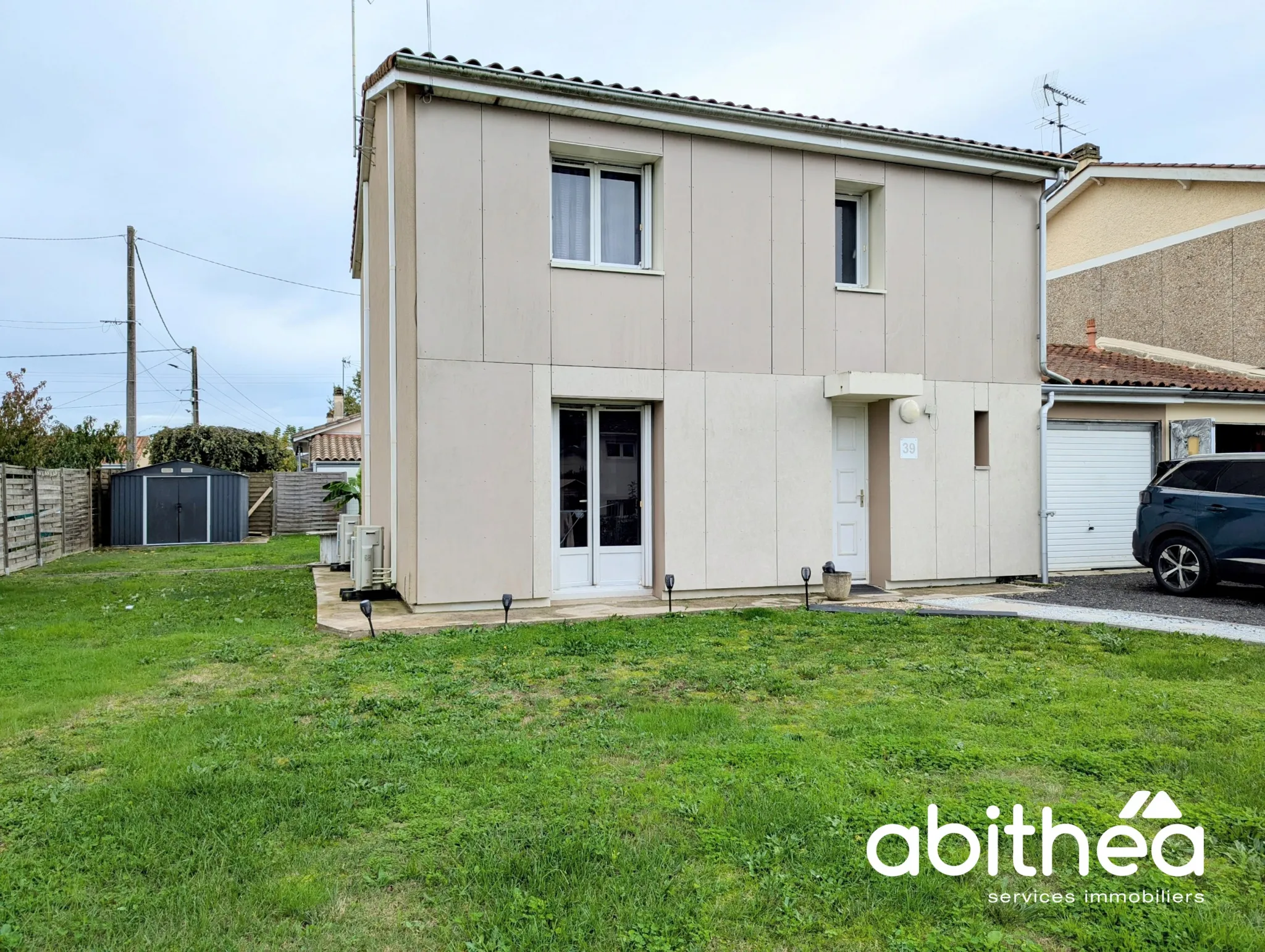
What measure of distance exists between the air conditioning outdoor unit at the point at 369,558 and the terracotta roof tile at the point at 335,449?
774 inches

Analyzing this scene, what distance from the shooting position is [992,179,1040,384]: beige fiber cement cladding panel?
1180 centimetres

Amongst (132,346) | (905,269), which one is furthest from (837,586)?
(132,346)

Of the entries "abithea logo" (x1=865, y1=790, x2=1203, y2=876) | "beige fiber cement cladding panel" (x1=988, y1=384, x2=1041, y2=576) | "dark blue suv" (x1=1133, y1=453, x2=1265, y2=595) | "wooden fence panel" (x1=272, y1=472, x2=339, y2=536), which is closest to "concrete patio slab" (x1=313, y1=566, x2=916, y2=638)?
"beige fiber cement cladding panel" (x1=988, y1=384, x2=1041, y2=576)

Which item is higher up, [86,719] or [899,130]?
[899,130]

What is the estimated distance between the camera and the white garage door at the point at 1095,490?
1317 centimetres

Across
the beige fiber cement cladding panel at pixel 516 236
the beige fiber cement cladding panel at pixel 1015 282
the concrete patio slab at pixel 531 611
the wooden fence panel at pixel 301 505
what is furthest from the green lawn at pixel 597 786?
the wooden fence panel at pixel 301 505

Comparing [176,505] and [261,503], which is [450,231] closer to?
[176,505]

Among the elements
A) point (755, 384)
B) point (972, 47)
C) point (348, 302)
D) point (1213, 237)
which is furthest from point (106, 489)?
point (1213, 237)

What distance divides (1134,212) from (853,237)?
10652 mm

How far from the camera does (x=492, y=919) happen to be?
279 centimetres

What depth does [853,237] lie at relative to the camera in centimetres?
1137

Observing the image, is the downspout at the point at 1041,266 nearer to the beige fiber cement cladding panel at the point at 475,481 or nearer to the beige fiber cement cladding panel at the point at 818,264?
the beige fiber cement cladding panel at the point at 818,264

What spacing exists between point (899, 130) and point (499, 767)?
9.79m

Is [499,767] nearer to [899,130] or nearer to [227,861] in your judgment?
[227,861]
